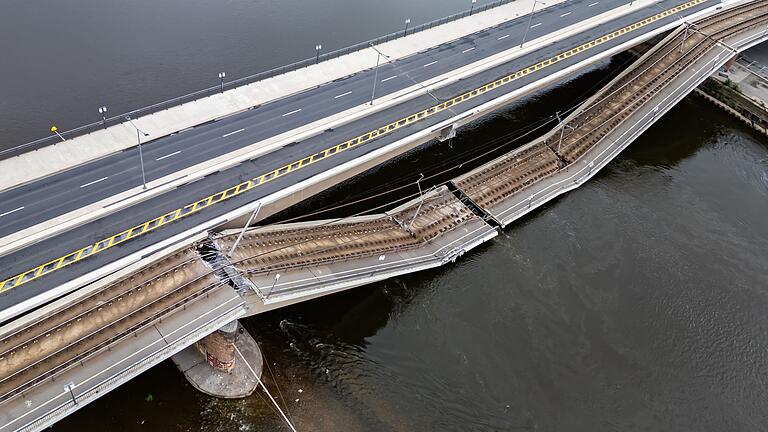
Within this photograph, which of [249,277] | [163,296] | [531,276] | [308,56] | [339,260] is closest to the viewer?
[163,296]

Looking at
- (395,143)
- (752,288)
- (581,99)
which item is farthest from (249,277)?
(581,99)

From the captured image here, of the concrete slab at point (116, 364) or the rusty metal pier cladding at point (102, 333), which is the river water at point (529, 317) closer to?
the rusty metal pier cladding at point (102, 333)

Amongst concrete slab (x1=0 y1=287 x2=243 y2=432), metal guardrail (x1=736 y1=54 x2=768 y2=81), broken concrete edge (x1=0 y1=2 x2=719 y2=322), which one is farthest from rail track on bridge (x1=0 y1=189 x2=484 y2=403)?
metal guardrail (x1=736 y1=54 x2=768 y2=81)

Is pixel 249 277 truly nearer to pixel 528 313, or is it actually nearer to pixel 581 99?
pixel 528 313

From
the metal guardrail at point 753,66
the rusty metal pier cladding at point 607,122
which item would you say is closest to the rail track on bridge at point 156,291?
the rusty metal pier cladding at point 607,122

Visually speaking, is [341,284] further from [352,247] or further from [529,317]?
[529,317]

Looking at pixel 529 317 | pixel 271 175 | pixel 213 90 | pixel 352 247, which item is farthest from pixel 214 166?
pixel 529 317
